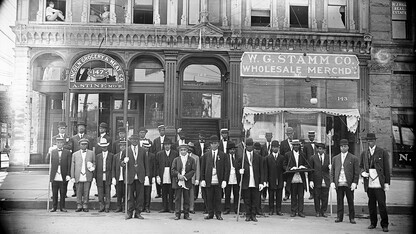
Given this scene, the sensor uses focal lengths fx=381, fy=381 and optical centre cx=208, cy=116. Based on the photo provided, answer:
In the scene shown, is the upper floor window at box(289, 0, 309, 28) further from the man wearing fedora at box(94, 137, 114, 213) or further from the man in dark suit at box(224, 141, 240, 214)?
the man wearing fedora at box(94, 137, 114, 213)

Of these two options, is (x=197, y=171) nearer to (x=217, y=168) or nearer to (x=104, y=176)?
(x=217, y=168)

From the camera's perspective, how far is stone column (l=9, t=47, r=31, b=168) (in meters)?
15.8

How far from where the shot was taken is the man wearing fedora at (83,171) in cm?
1005

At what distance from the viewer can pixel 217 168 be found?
9734 millimetres

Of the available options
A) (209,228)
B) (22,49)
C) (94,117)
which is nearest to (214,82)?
(94,117)

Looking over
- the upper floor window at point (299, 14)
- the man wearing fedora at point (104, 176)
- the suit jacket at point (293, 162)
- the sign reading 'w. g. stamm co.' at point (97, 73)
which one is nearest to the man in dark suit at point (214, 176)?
the suit jacket at point (293, 162)

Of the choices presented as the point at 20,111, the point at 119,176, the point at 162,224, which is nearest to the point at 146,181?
the point at 119,176

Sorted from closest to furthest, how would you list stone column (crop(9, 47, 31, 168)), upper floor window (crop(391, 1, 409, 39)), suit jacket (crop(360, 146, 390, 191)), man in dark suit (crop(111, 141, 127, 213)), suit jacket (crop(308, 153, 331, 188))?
1. suit jacket (crop(360, 146, 390, 191))
2. man in dark suit (crop(111, 141, 127, 213))
3. suit jacket (crop(308, 153, 331, 188))
4. stone column (crop(9, 47, 31, 168))
5. upper floor window (crop(391, 1, 409, 39))

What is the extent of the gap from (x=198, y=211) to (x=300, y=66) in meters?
8.90

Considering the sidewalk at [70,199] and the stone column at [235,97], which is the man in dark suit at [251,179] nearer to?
the sidewalk at [70,199]

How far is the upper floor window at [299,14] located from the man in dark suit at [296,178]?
8493mm

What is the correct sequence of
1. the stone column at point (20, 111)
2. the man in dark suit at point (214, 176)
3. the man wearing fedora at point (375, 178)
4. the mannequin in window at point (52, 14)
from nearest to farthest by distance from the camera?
1. the man wearing fedora at point (375, 178)
2. the man in dark suit at point (214, 176)
3. the stone column at point (20, 111)
4. the mannequin in window at point (52, 14)

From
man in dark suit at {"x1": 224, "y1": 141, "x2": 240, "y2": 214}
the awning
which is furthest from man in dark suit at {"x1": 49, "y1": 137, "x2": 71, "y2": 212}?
the awning

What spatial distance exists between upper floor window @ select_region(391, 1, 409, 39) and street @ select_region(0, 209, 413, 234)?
1047 cm
